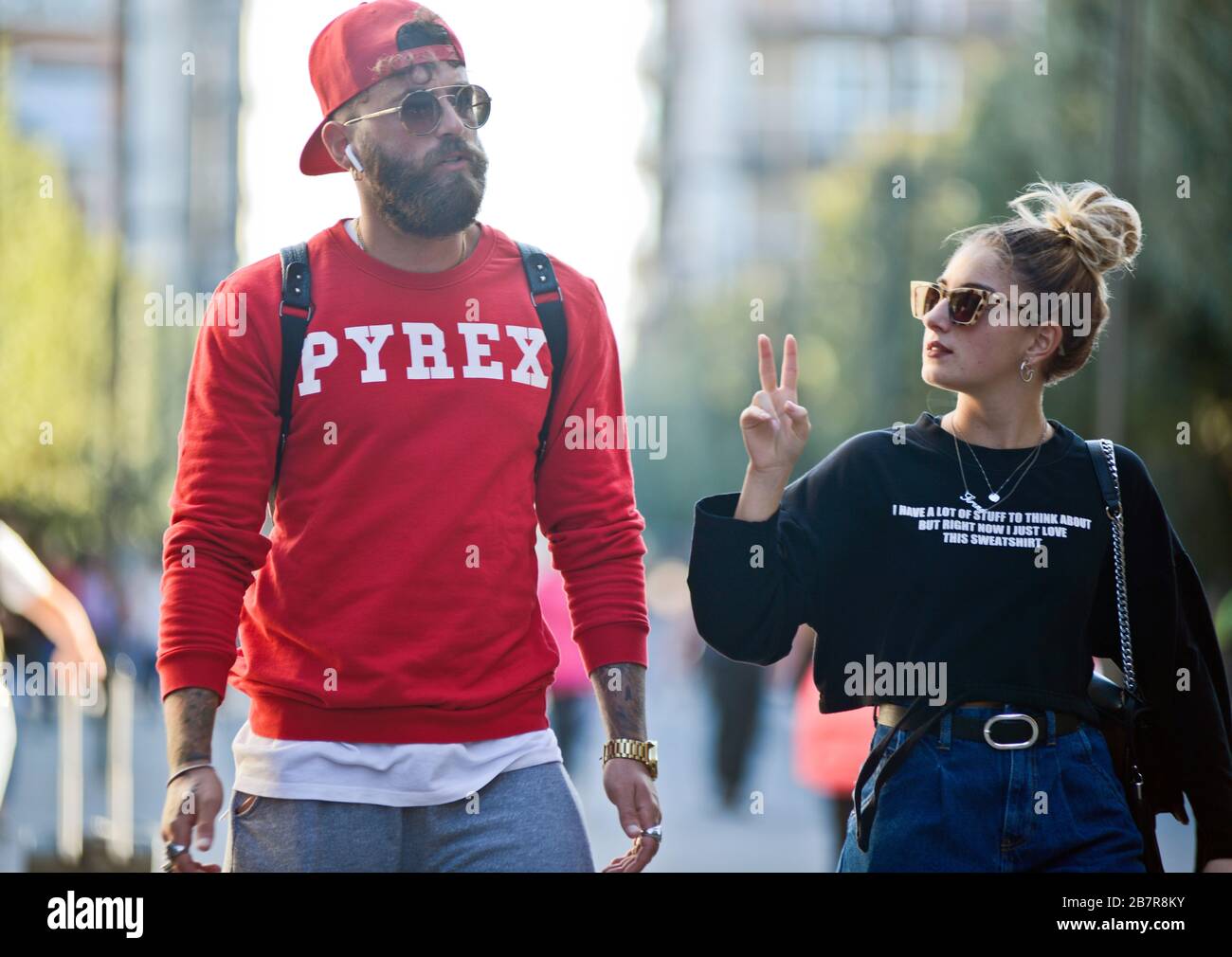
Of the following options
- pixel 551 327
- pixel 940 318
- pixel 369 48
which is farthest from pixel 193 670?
pixel 940 318

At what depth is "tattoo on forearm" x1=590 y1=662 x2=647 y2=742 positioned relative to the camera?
11.3ft

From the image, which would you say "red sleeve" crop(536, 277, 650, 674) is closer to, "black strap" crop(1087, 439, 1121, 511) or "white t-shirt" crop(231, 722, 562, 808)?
"white t-shirt" crop(231, 722, 562, 808)

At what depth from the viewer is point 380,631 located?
3225mm

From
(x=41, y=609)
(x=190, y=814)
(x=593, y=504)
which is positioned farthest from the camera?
(x=41, y=609)

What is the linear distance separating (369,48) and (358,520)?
2.96 ft

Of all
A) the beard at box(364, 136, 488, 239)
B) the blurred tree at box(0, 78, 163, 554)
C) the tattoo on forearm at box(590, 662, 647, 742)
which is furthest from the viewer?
the blurred tree at box(0, 78, 163, 554)

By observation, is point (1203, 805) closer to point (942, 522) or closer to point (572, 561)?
point (942, 522)

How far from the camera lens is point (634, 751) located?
3424 mm

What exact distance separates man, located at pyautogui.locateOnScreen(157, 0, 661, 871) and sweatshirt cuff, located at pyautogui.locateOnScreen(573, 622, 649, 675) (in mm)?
152

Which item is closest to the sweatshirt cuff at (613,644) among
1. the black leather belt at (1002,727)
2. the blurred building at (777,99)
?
the black leather belt at (1002,727)

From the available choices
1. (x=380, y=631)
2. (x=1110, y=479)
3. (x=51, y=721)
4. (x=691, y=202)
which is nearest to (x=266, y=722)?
(x=380, y=631)

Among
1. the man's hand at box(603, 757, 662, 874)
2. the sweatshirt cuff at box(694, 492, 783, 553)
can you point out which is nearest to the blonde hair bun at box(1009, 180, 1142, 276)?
the sweatshirt cuff at box(694, 492, 783, 553)

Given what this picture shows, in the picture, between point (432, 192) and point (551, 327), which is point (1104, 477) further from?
point (432, 192)
